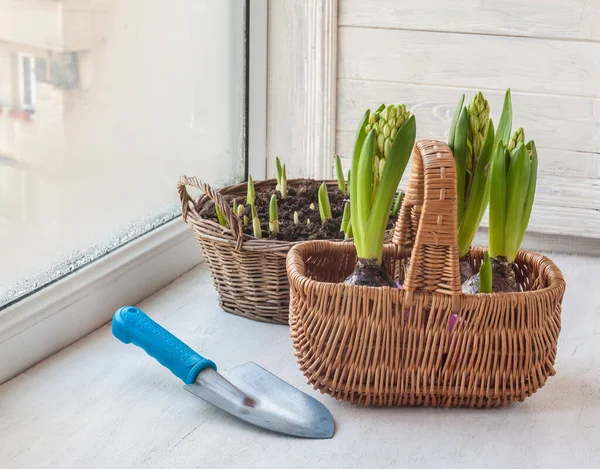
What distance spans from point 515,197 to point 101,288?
1.82ft

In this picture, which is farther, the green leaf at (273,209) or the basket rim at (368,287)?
the green leaf at (273,209)

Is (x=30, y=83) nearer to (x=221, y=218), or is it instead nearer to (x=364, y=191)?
(x=221, y=218)

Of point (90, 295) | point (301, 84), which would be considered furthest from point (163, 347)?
point (301, 84)

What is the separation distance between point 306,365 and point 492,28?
0.74 metres

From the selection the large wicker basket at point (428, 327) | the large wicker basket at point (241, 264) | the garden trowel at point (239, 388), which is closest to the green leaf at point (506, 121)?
the large wicker basket at point (428, 327)

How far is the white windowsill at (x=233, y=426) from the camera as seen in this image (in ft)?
2.60

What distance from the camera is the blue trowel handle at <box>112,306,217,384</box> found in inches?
35.1

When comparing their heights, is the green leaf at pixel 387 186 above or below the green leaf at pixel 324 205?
above

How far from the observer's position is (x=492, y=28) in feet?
4.40

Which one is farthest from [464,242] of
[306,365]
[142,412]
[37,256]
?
[37,256]

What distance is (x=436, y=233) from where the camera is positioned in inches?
30.0

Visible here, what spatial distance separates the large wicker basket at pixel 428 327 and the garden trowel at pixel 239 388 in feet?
0.12

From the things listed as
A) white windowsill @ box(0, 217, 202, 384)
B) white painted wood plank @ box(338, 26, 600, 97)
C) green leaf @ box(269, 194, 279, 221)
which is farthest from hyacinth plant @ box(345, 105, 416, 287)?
white painted wood plank @ box(338, 26, 600, 97)

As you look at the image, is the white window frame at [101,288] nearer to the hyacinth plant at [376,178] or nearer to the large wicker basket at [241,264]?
the large wicker basket at [241,264]
